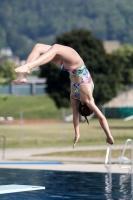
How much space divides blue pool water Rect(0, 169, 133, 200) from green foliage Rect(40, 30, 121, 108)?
185ft

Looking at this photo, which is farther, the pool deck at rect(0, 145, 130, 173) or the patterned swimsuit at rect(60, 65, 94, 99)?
the pool deck at rect(0, 145, 130, 173)

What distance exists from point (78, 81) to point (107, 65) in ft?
240

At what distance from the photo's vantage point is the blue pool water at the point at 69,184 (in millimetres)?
14656

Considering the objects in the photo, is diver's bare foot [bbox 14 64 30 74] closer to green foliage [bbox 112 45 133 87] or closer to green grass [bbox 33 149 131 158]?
green grass [bbox 33 149 131 158]

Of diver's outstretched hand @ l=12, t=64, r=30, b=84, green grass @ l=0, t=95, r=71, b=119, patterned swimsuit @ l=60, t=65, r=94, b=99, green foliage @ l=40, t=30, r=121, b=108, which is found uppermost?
diver's outstretched hand @ l=12, t=64, r=30, b=84

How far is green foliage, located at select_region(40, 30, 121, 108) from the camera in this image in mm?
77688

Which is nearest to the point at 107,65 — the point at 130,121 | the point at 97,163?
the point at 130,121

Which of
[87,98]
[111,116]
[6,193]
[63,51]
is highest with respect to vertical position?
[63,51]

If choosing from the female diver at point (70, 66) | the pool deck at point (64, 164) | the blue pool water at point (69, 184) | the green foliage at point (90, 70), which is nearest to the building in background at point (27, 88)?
the green foliage at point (90, 70)

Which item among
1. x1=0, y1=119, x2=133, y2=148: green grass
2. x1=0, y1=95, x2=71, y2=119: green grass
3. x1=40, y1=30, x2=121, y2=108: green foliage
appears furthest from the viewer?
x1=0, y1=95, x2=71, y2=119: green grass

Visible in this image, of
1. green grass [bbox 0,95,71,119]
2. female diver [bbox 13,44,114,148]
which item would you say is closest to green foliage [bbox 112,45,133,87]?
green grass [bbox 0,95,71,119]

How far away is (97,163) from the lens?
2323 centimetres

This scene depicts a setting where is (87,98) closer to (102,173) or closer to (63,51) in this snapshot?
(63,51)

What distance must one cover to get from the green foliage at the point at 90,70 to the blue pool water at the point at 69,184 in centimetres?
5634
